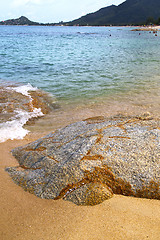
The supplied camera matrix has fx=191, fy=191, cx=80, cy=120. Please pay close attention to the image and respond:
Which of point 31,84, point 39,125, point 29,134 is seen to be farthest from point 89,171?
point 31,84

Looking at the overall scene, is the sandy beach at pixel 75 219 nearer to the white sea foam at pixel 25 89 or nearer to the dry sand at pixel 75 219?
the dry sand at pixel 75 219

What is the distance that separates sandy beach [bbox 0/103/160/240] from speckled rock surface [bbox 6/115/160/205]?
12cm

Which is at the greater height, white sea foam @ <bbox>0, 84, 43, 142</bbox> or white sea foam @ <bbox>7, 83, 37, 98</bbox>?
white sea foam @ <bbox>7, 83, 37, 98</bbox>

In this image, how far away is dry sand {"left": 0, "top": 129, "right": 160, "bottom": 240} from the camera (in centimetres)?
230

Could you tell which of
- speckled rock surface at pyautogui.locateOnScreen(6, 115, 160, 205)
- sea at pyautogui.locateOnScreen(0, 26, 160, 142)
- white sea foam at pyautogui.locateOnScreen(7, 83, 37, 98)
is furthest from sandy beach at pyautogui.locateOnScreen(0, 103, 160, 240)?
white sea foam at pyautogui.locateOnScreen(7, 83, 37, 98)

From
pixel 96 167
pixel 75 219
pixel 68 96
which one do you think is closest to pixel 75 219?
pixel 75 219

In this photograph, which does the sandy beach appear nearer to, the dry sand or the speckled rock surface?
the dry sand

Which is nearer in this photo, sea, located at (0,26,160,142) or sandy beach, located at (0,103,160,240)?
sandy beach, located at (0,103,160,240)

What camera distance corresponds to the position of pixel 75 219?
2498mm

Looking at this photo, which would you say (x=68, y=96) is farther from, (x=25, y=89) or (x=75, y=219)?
(x=75, y=219)

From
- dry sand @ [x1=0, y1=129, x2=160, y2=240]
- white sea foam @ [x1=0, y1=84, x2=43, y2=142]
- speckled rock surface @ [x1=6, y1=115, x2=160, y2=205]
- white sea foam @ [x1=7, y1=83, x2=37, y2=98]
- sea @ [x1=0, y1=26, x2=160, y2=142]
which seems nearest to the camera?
dry sand @ [x1=0, y1=129, x2=160, y2=240]

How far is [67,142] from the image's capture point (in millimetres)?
3746

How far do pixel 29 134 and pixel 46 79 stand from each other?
23.5 ft

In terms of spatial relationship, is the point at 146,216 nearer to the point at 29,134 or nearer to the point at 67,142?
the point at 67,142
